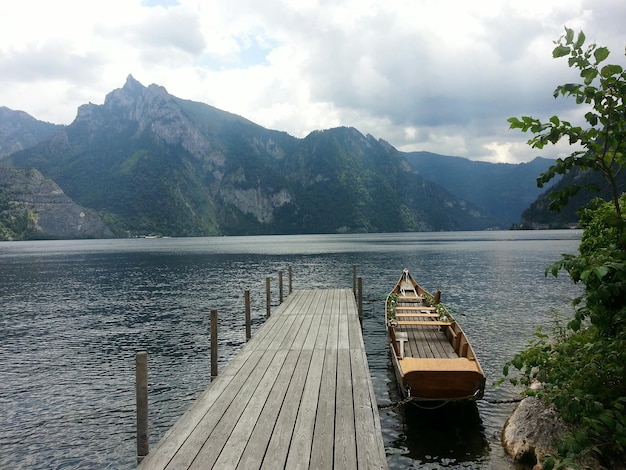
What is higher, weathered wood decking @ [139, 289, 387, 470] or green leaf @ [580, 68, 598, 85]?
green leaf @ [580, 68, 598, 85]

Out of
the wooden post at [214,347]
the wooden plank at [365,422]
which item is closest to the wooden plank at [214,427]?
the wooden plank at [365,422]

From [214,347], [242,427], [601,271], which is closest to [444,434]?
[242,427]

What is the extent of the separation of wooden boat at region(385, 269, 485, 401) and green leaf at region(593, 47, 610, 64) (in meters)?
10.0

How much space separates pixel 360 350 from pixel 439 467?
11.9 ft

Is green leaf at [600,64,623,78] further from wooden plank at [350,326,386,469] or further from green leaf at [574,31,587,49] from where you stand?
wooden plank at [350,326,386,469]

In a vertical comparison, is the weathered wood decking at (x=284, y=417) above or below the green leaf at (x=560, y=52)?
below

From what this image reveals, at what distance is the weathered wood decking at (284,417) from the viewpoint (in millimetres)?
6613

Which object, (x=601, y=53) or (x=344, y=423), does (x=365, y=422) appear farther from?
(x=601, y=53)

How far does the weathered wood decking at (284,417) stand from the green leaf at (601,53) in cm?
585

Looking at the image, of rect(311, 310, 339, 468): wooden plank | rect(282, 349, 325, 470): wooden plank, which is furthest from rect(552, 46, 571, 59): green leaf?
rect(282, 349, 325, 470): wooden plank

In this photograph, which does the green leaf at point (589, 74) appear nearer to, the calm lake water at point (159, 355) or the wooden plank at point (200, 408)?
the wooden plank at point (200, 408)

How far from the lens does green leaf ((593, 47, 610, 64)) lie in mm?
3646

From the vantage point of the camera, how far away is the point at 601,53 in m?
3.67

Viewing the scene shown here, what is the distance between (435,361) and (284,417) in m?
6.56
